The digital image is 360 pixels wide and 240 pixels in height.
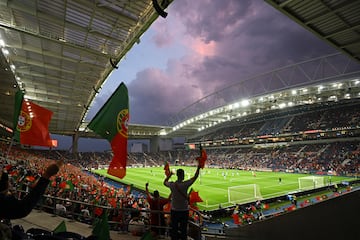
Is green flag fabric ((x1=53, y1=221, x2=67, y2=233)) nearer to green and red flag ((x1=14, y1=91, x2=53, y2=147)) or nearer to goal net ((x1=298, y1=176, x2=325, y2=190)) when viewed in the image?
green and red flag ((x1=14, y1=91, x2=53, y2=147))

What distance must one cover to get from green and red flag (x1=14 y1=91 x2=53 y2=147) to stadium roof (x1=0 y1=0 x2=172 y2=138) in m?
5.19

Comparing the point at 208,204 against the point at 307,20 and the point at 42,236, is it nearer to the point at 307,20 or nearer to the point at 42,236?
the point at 307,20

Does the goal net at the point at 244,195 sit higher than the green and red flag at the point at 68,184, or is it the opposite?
the green and red flag at the point at 68,184

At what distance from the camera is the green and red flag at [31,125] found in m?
6.60

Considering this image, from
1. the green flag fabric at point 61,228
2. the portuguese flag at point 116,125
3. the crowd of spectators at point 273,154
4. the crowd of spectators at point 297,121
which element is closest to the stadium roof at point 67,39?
the portuguese flag at point 116,125

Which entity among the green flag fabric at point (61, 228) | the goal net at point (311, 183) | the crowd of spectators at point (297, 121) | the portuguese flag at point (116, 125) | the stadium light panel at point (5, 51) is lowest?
the goal net at point (311, 183)

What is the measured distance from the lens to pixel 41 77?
22672 mm

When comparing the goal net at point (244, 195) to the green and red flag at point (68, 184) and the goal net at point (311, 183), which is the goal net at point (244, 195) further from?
the green and red flag at point (68, 184)

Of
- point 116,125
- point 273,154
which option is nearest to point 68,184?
point 116,125

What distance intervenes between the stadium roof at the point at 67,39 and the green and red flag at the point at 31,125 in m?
5.19

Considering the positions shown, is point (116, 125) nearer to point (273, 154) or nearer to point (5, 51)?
point (5, 51)

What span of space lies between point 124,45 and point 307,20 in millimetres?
10249

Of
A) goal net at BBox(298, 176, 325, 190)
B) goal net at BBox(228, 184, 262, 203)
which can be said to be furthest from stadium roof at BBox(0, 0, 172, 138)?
goal net at BBox(298, 176, 325, 190)

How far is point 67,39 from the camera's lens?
1594 cm
